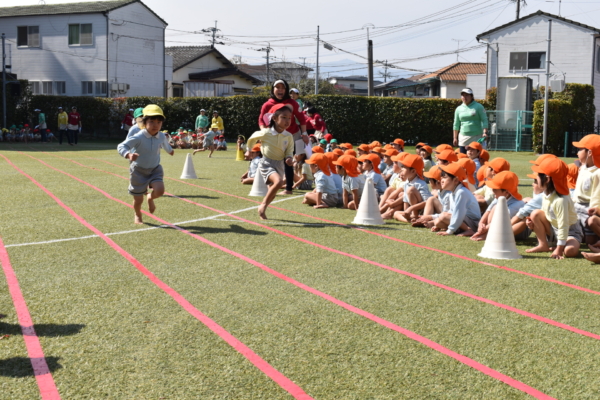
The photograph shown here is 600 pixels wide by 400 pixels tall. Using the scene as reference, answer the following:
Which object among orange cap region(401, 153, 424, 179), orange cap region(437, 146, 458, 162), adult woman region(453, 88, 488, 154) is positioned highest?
adult woman region(453, 88, 488, 154)

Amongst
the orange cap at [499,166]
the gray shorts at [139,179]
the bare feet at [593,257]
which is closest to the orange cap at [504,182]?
the orange cap at [499,166]

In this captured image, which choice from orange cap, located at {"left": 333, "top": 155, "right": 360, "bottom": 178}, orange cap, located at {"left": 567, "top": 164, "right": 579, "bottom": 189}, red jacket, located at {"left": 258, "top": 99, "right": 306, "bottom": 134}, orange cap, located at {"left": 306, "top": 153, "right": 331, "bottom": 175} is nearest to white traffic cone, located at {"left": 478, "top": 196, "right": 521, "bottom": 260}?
orange cap, located at {"left": 567, "top": 164, "right": 579, "bottom": 189}

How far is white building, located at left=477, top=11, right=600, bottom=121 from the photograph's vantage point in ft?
131

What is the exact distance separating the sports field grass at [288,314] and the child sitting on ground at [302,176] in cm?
395

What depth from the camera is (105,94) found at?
44.8 m

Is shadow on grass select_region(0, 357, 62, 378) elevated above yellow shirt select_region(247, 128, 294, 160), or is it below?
below

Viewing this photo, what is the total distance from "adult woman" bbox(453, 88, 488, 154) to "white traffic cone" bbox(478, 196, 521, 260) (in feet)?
19.2

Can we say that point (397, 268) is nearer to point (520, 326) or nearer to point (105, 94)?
point (520, 326)

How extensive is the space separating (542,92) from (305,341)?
33.3 m

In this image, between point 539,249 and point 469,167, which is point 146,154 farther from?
point 539,249

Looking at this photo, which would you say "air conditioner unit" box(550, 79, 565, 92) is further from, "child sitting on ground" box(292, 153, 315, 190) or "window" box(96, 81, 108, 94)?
"window" box(96, 81, 108, 94)

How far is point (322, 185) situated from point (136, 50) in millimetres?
39457

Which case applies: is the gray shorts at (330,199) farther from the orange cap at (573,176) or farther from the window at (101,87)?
the window at (101,87)

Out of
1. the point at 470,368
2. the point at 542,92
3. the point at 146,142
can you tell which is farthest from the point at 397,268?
the point at 542,92
